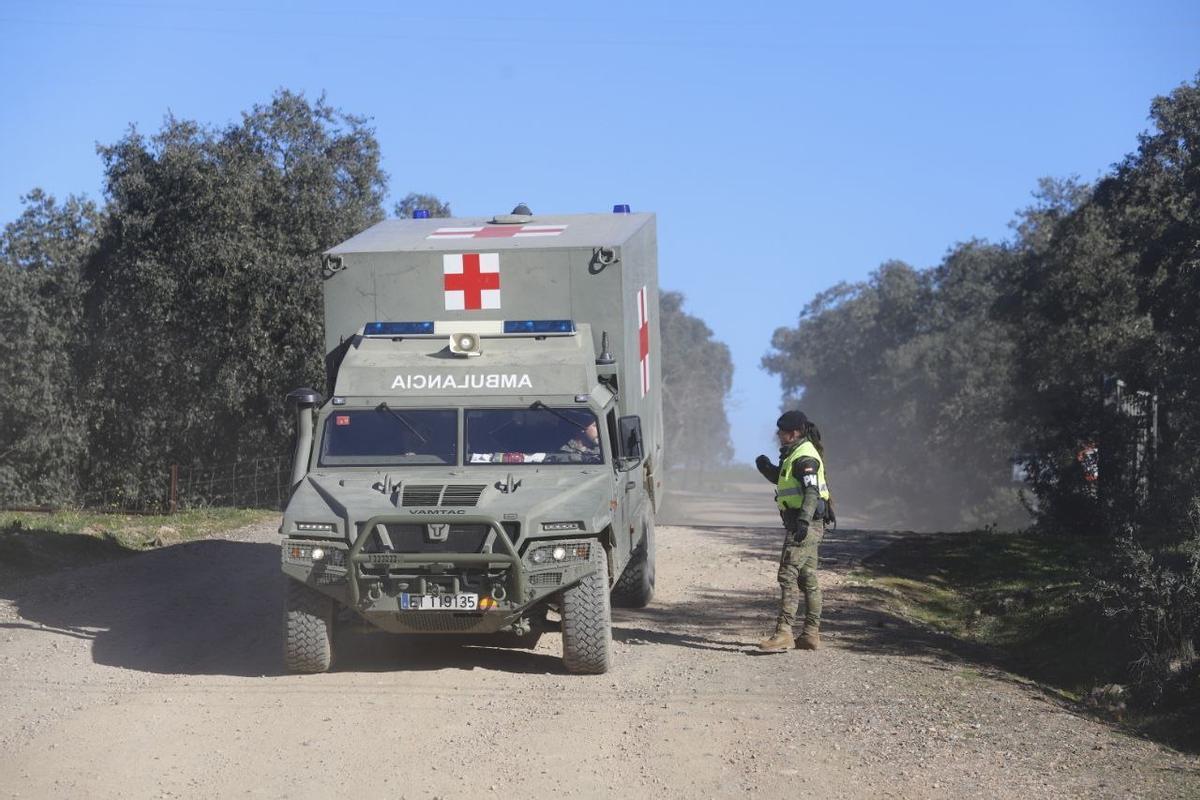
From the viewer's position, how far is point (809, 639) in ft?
35.7

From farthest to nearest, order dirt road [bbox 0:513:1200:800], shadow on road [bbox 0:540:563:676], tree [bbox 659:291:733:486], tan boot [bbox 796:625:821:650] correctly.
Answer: tree [bbox 659:291:733:486] < tan boot [bbox 796:625:821:650] < shadow on road [bbox 0:540:563:676] < dirt road [bbox 0:513:1200:800]

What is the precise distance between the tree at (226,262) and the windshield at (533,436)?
601 inches

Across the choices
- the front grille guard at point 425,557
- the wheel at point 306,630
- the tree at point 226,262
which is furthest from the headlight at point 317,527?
the tree at point 226,262

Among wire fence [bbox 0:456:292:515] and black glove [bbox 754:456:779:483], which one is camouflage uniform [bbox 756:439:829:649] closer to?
black glove [bbox 754:456:779:483]

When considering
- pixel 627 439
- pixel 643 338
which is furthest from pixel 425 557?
pixel 643 338

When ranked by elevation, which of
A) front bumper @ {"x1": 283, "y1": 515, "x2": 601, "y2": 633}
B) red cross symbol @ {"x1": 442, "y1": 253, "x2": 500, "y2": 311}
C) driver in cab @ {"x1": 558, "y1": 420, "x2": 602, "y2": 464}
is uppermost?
red cross symbol @ {"x1": 442, "y1": 253, "x2": 500, "y2": 311}

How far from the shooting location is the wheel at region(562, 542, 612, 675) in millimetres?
9453

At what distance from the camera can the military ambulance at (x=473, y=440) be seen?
30.1 feet

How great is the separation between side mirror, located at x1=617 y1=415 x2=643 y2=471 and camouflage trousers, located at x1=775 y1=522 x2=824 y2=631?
Result: 1.44 metres

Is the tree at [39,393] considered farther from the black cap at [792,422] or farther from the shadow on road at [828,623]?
the black cap at [792,422]

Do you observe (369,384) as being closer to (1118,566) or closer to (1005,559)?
(1118,566)

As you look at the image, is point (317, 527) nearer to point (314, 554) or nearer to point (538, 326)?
point (314, 554)

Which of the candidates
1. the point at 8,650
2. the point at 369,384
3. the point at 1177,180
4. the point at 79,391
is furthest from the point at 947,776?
the point at 79,391

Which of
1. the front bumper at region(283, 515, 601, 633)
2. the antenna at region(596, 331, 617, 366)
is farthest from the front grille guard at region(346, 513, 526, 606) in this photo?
the antenna at region(596, 331, 617, 366)
